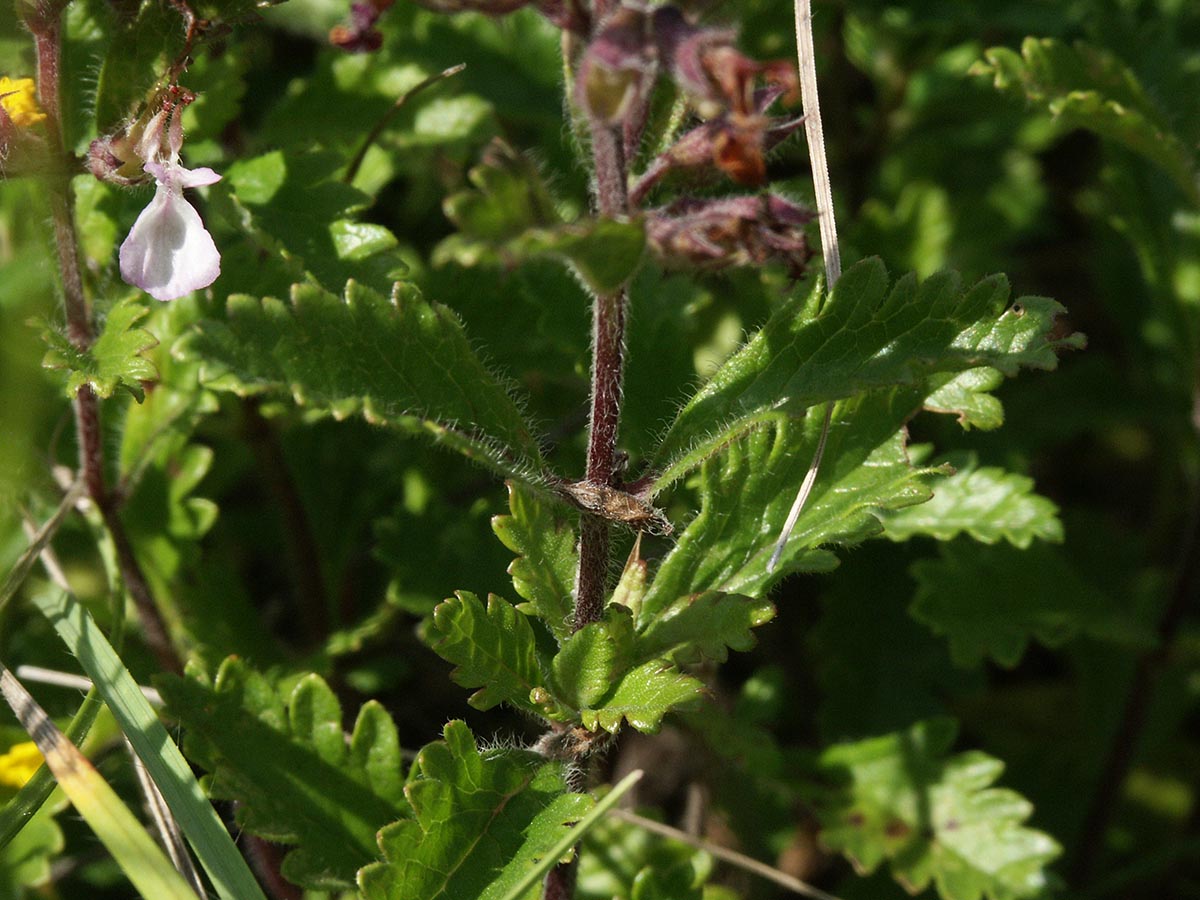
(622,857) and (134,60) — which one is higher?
(134,60)

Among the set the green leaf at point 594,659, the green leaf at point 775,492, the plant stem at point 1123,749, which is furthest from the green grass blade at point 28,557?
the plant stem at point 1123,749

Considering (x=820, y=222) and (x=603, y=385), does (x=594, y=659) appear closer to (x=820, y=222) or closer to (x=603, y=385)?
(x=603, y=385)

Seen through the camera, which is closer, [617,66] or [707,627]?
[617,66]

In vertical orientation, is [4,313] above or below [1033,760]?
above

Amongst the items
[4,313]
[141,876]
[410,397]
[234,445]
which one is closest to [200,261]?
[410,397]

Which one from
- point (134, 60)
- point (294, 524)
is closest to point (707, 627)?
point (134, 60)

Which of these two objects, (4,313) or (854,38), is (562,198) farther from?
(4,313)

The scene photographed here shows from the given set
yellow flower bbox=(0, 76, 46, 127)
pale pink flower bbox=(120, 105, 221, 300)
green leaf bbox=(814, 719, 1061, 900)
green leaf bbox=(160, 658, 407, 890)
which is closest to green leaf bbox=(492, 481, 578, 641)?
green leaf bbox=(160, 658, 407, 890)
